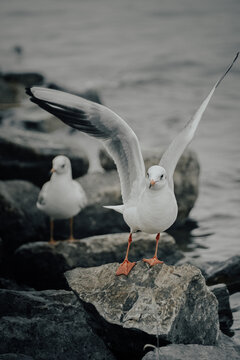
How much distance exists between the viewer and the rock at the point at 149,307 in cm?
558

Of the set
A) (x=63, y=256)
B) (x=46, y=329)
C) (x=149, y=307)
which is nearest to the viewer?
(x=149, y=307)

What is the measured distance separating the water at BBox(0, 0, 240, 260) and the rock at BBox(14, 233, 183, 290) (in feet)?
5.07

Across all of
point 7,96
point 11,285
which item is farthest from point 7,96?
point 11,285

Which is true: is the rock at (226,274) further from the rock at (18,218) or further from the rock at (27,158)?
the rock at (27,158)

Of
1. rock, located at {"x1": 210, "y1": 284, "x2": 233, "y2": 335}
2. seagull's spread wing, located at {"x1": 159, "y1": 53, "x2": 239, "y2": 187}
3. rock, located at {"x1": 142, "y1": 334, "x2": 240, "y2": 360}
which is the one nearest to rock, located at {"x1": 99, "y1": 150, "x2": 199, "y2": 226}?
seagull's spread wing, located at {"x1": 159, "y1": 53, "x2": 239, "y2": 187}

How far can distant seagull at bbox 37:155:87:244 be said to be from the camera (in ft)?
28.3

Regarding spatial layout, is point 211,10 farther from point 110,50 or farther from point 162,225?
point 162,225

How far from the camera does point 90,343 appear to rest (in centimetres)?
600

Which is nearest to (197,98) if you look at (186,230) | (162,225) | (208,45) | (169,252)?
(208,45)

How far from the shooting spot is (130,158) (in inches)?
A: 262

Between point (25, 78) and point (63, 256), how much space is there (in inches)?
441

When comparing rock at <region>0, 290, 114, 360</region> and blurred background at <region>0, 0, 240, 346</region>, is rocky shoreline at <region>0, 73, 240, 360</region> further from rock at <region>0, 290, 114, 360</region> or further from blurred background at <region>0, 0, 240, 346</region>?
blurred background at <region>0, 0, 240, 346</region>

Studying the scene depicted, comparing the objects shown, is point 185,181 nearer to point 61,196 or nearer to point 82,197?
point 82,197

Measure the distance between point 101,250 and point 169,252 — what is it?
0.92 meters
